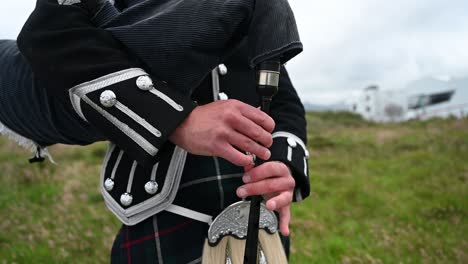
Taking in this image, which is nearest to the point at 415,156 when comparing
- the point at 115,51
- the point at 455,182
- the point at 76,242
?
the point at 455,182

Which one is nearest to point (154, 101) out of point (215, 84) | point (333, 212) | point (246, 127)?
point (246, 127)

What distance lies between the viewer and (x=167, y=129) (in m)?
0.91

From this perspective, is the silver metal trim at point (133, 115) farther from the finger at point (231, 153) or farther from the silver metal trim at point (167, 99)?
the finger at point (231, 153)

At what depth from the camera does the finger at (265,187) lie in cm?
107

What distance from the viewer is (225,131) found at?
0.89m

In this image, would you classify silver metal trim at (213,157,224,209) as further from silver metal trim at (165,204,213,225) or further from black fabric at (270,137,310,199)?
black fabric at (270,137,310,199)

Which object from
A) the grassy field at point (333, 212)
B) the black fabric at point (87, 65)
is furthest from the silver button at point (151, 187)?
the grassy field at point (333, 212)

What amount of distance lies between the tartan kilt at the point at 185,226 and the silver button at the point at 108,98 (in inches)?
15.2

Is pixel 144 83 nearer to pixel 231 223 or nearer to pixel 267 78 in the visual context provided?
pixel 267 78

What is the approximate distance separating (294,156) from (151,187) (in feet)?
1.63

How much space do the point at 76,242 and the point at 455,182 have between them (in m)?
A: 5.19

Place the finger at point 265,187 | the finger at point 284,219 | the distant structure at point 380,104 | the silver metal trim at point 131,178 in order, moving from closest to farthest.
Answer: the finger at point 265,187 → the silver metal trim at point 131,178 → the finger at point 284,219 → the distant structure at point 380,104

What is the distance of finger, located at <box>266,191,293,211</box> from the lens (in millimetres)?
1113

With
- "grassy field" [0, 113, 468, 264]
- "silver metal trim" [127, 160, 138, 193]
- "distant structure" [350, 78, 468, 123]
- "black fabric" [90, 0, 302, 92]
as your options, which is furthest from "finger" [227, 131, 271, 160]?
"distant structure" [350, 78, 468, 123]
